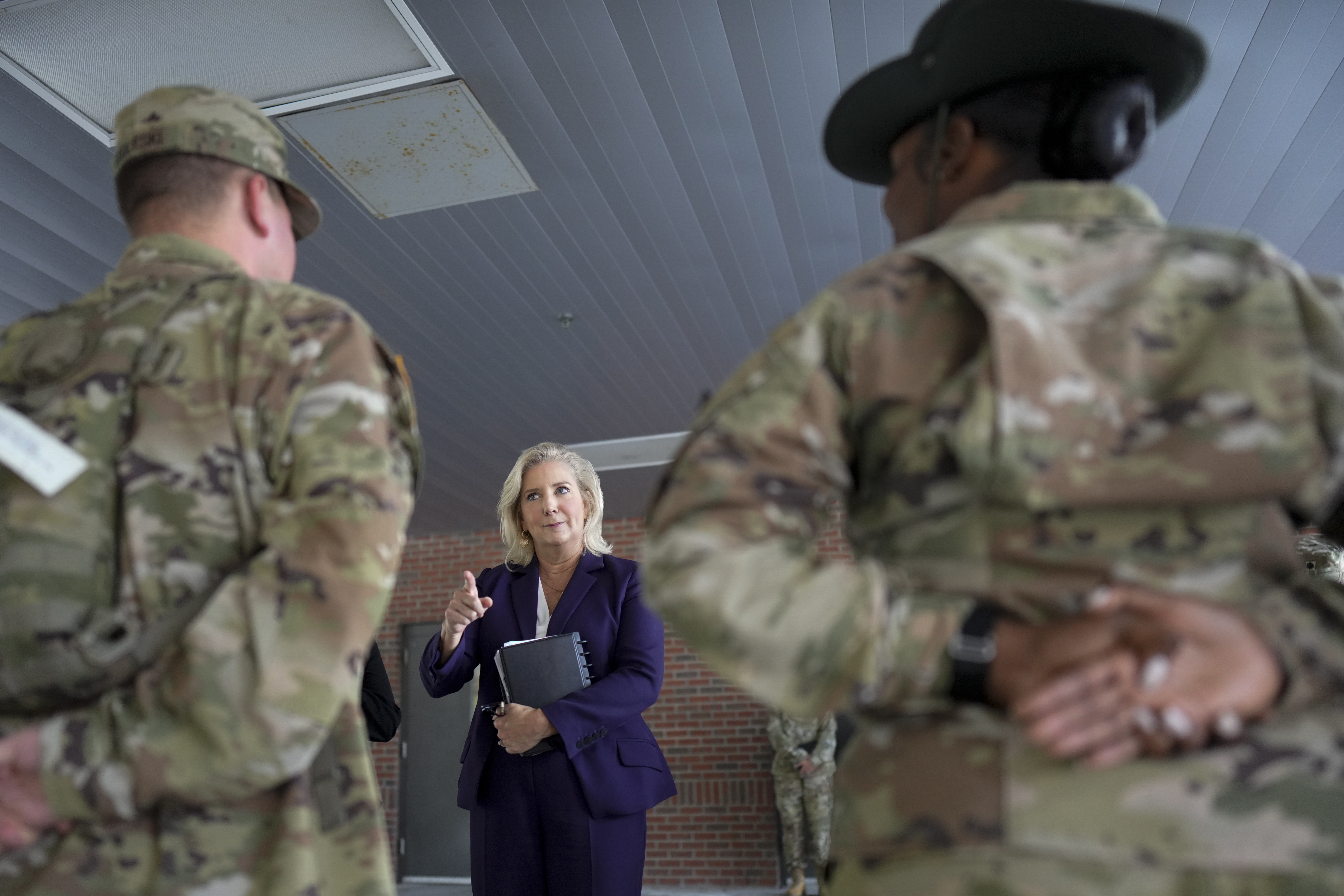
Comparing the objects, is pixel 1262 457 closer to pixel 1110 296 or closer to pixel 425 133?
pixel 1110 296

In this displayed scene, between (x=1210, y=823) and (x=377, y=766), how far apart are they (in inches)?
401

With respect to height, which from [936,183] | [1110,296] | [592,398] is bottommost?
[1110,296]

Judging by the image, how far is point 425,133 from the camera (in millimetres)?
3525

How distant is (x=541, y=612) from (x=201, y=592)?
1721mm

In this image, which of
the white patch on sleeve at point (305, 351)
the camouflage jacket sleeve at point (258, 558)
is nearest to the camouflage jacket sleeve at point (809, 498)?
the camouflage jacket sleeve at point (258, 558)

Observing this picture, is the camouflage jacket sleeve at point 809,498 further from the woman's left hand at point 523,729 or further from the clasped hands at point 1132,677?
the woman's left hand at point 523,729

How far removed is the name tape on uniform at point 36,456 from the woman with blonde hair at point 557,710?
1.47 m

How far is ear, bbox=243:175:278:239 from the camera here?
53.5 inches

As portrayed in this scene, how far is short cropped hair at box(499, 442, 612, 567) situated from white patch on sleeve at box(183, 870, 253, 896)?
1.84m

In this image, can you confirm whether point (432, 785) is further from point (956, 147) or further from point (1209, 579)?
point (1209, 579)

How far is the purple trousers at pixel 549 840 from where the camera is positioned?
2.35m

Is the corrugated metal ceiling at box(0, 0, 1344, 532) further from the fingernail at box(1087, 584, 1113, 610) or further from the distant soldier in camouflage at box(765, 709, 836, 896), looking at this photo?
the distant soldier in camouflage at box(765, 709, 836, 896)

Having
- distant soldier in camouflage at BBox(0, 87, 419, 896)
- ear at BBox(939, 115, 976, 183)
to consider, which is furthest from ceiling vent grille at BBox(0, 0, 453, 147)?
ear at BBox(939, 115, 976, 183)

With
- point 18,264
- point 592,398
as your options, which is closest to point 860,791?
point 18,264
